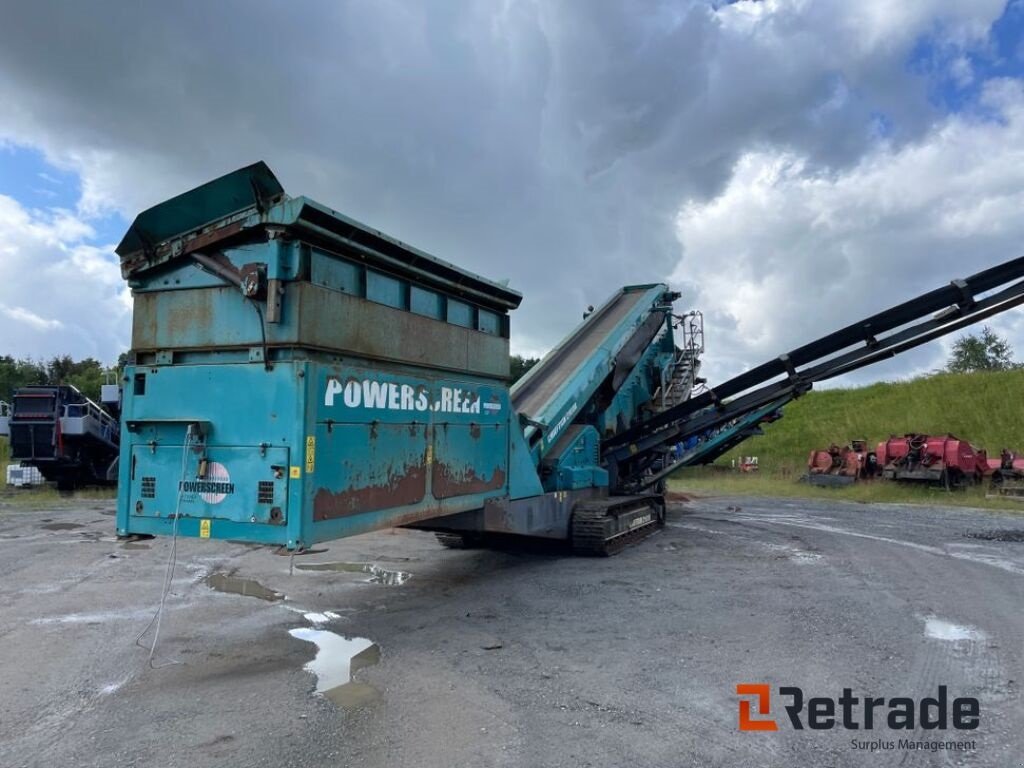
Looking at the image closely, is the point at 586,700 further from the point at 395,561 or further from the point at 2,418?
the point at 2,418

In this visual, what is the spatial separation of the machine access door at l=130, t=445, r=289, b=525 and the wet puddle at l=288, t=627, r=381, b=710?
1033 mm

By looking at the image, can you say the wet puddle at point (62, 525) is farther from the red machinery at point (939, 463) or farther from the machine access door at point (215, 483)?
the red machinery at point (939, 463)

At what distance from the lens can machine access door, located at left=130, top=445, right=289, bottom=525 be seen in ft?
16.6

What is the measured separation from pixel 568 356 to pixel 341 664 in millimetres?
7020

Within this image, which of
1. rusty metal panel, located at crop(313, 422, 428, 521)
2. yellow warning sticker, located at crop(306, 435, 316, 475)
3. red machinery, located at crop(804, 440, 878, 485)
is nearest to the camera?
yellow warning sticker, located at crop(306, 435, 316, 475)

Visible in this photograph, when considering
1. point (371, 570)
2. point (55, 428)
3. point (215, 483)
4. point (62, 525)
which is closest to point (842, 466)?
point (371, 570)

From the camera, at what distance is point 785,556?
30.1ft

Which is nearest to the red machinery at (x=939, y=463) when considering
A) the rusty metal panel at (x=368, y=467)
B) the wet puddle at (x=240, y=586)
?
the rusty metal panel at (x=368, y=467)

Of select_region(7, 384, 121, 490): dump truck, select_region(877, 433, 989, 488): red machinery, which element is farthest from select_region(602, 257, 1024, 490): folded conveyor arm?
select_region(7, 384, 121, 490): dump truck

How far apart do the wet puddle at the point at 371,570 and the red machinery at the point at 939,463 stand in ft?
47.3

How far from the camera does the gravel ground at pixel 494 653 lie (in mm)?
3701

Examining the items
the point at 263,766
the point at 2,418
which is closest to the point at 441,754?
the point at 263,766

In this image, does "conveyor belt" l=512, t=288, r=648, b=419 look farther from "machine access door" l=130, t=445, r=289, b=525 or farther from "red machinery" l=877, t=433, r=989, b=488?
"red machinery" l=877, t=433, r=989, b=488

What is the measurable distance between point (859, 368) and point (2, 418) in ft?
61.2
